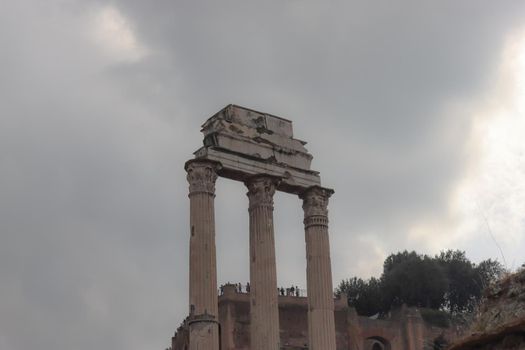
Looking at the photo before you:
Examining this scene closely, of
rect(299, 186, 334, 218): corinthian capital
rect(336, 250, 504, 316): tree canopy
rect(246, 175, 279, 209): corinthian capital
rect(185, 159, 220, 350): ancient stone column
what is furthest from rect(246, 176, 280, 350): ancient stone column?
rect(336, 250, 504, 316): tree canopy

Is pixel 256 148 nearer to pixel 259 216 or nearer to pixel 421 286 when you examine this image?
pixel 259 216

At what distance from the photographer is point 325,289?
16.6 meters

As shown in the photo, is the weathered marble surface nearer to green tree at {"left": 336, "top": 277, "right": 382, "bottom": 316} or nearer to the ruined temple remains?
the ruined temple remains

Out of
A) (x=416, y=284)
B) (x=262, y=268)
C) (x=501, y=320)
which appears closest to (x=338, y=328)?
(x=416, y=284)

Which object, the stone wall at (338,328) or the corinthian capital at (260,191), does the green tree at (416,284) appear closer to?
the stone wall at (338,328)

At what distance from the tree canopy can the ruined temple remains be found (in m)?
20.9

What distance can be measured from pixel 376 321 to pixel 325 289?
1511 centimetres

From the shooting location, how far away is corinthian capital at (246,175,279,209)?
54.4 ft

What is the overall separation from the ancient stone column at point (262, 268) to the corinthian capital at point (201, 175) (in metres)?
1.06

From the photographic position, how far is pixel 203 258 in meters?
14.8

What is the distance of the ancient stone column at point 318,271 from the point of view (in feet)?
53.1

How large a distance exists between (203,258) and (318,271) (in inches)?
116

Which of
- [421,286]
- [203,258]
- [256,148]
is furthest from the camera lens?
[421,286]

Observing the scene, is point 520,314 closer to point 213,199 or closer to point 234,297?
point 213,199
